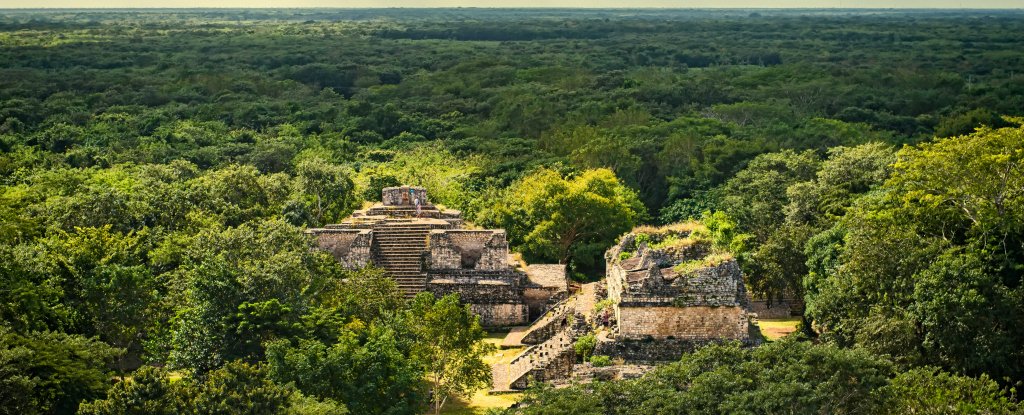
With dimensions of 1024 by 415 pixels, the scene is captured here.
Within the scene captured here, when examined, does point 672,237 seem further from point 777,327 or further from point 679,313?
point 777,327

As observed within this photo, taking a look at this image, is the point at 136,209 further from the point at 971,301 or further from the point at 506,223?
the point at 971,301

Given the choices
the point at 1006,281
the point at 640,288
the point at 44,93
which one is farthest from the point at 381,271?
the point at 44,93

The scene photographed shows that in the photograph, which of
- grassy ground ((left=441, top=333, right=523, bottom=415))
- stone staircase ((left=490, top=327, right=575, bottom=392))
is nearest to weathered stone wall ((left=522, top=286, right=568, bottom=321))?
stone staircase ((left=490, top=327, right=575, bottom=392))

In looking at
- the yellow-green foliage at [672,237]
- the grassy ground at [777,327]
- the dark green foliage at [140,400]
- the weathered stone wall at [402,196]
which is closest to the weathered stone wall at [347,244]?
the weathered stone wall at [402,196]

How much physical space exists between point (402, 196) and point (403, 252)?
11.8 feet

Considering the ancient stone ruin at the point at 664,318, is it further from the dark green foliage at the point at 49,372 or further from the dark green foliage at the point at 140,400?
the dark green foliage at the point at 49,372

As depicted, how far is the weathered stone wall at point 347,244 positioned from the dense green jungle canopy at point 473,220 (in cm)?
133

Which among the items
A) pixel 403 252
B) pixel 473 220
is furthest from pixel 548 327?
pixel 473 220

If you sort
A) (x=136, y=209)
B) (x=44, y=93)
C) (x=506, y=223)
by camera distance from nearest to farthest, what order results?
(x=136, y=209) < (x=506, y=223) < (x=44, y=93)

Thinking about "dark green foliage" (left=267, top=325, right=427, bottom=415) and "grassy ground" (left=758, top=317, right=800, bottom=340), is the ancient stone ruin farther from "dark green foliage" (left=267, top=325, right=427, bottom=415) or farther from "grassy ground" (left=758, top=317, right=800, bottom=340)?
"dark green foliage" (left=267, top=325, right=427, bottom=415)

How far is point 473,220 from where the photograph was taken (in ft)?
153

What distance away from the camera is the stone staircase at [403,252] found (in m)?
36.9

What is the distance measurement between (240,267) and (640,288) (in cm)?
928

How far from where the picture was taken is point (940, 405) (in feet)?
74.8
